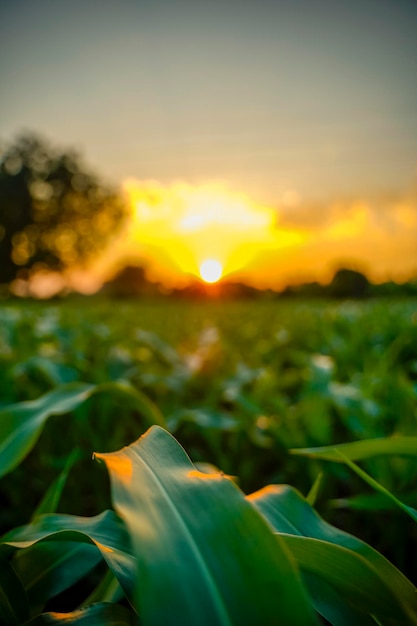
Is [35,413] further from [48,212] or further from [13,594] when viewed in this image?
[48,212]

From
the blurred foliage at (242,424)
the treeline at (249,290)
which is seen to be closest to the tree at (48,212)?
the treeline at (249,290)

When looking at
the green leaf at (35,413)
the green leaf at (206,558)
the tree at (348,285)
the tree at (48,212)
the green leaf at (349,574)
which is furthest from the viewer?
the tree at (48,212)

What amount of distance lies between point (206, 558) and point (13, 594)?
35cm

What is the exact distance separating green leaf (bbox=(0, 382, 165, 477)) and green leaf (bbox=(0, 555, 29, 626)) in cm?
23

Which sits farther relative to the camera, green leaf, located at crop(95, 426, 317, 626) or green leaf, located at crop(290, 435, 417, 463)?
green leaf, located at crop(290, 435, 417, 463)

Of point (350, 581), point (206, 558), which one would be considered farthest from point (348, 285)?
point (206, 558)

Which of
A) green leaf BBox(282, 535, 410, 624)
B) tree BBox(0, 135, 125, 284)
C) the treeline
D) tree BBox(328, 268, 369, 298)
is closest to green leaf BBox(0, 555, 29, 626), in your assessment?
green leaf BBox(282, 535, 410, 624)

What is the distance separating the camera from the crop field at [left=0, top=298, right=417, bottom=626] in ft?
1.32

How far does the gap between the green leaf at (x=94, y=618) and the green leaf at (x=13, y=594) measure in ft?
0.30

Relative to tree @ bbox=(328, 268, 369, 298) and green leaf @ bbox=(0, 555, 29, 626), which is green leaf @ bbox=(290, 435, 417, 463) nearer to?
green leaf @ bbox=(0, 555, 29, 626)

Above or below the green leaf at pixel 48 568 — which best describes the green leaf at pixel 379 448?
above

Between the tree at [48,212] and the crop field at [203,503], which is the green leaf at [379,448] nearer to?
the crop field at [203,503]

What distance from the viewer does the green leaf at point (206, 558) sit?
38 cm

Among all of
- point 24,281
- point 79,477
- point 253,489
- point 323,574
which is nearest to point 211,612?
point 323,574
